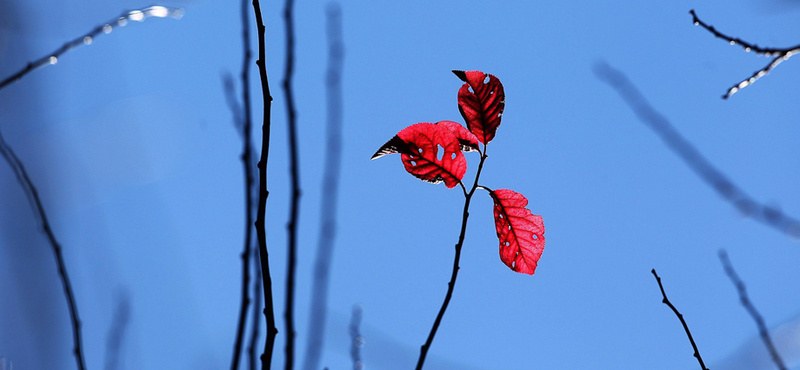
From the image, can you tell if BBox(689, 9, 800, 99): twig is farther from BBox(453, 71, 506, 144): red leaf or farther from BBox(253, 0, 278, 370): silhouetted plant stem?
BBox(253, 0, 278, 370): silhouetted plant stem

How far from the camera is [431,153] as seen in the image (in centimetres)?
103

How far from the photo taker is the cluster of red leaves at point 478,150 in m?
1.02

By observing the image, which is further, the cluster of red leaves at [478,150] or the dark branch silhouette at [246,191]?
the cluster of red leaves at [478,150]

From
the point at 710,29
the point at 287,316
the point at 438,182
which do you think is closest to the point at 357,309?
the point at 438,182

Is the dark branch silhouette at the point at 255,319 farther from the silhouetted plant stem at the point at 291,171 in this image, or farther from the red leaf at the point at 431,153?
the red leaf at the point at 431,153

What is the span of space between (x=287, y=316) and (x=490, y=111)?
0.61 m

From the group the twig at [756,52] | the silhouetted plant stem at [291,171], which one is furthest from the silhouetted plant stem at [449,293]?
the twig at [756,52]

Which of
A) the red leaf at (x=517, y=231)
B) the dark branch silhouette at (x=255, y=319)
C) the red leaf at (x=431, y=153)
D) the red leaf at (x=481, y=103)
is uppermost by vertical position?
the red leaf at (x=481, y=103)

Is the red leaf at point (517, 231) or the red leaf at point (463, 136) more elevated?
the red leaf at point (463, 136)

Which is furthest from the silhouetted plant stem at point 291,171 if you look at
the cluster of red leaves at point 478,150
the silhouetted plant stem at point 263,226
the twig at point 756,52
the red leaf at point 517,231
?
the twig at point 756,52

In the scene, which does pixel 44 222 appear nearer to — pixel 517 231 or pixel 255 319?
pixel 255 319

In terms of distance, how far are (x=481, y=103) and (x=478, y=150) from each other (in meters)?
0.10

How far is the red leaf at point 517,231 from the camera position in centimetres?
104

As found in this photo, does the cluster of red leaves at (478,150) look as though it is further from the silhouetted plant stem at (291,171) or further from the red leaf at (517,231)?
the silhouetted plant stem at (291,171)
